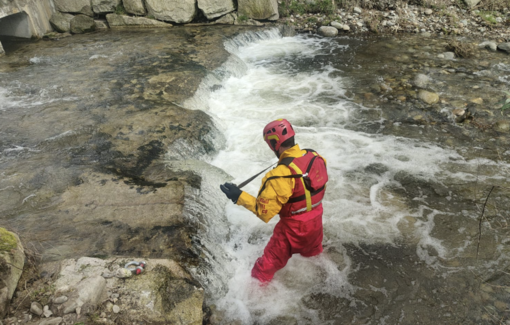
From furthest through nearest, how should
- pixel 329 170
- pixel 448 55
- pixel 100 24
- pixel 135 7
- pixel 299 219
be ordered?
pixel 100 24, pixel 135 7, pixel 448 55, pixel 329 170, pixel 299 219

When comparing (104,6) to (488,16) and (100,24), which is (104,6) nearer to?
(100,24)

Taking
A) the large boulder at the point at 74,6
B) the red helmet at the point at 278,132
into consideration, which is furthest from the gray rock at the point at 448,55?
the large boulder at the point at 74,6

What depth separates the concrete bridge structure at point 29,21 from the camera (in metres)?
11.1

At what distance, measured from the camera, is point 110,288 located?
108 inches

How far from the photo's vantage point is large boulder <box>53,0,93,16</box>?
12.1 metres

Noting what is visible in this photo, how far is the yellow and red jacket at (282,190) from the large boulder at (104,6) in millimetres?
12241

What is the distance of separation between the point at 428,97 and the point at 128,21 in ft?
34.9

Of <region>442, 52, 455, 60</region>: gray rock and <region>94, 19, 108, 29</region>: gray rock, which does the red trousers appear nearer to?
<region>442, 52, 455, 60</region>: gray rock

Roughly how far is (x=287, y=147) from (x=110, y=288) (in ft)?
6.34

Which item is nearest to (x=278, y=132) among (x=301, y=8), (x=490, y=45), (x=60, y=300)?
(x=60, y=300)

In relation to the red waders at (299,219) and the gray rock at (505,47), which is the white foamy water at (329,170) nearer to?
the red waders at (299,219)

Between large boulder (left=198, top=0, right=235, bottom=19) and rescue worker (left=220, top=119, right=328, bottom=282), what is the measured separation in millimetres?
10513

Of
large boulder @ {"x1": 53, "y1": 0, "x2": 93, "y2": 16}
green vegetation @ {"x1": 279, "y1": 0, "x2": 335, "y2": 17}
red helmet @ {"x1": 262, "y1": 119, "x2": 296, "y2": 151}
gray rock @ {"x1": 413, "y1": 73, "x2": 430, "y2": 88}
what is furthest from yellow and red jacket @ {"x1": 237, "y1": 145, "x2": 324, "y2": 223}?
large boulder @ {"x1": 53, "y1": 0, "x2": 93, "y2": 16}

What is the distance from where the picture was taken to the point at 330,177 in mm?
5406
